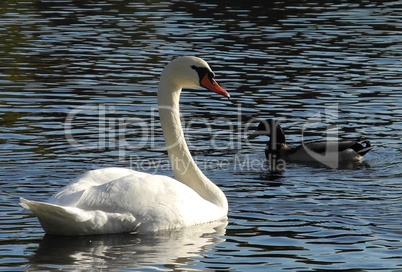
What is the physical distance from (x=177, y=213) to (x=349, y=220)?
2007 millimetres

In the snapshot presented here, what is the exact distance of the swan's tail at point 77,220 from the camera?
821 cm

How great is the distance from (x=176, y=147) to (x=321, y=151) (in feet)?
12.9

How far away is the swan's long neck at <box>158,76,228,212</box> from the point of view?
10016 mm

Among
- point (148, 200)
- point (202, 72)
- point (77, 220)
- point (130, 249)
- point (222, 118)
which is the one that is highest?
point (202, 72)

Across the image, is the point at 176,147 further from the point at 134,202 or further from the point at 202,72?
the point at 134,202

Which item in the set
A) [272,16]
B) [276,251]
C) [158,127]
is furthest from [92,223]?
[272,16]

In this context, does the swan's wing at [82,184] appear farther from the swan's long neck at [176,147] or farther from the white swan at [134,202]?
the swan's long neck at [176,147]

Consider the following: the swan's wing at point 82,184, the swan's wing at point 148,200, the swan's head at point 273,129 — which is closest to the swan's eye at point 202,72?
the swan's wing at point 148,200

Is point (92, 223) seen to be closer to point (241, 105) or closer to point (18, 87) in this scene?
point (241, 105)

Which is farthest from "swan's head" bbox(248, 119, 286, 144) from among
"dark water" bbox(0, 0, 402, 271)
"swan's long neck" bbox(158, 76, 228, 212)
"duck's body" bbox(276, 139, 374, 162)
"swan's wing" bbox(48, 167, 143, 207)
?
"swan's wing" bbox(48, 167, 143, 207)

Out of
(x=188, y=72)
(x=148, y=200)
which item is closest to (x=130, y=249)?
(x=148, y=200)

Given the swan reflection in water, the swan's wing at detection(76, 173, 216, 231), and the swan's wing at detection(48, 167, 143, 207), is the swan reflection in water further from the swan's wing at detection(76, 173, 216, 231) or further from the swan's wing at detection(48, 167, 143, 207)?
the swan's wing at detection(48, 167, 143, 207)

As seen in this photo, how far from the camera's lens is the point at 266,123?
1436 centimetres

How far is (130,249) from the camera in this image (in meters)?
8.36
